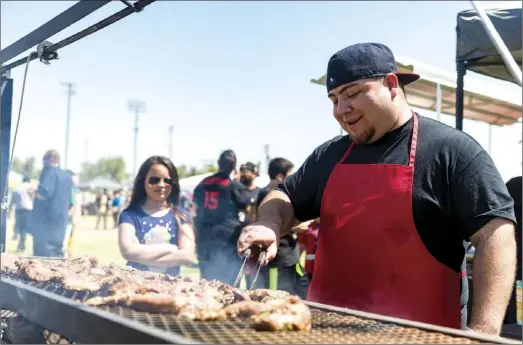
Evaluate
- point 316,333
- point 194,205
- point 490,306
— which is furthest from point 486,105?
point 316,333

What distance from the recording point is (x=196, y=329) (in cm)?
167

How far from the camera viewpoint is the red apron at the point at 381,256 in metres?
2.30

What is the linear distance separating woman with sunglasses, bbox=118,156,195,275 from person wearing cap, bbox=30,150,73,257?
4038 mm

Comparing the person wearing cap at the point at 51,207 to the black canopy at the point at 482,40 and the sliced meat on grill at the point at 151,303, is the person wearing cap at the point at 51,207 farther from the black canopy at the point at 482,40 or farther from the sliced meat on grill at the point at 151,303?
the sliced meat on grill at the point at 151,303

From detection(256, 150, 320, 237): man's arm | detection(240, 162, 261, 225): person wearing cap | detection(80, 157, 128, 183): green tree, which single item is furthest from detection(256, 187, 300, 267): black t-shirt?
detection(80, 157, 128, 183): green tree

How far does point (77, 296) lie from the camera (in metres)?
2.26

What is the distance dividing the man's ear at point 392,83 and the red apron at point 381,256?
6.1 inches

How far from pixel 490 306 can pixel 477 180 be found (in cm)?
50

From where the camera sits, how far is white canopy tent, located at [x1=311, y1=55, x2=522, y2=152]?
6488 mm

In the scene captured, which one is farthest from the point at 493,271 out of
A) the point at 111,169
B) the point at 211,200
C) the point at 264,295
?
the point at 111,169

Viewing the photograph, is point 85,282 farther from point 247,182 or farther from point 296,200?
point 247,182

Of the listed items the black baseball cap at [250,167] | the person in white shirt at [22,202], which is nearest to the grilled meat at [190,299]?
the black baseball cap at [250,167]

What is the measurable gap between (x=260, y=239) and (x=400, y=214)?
64cm

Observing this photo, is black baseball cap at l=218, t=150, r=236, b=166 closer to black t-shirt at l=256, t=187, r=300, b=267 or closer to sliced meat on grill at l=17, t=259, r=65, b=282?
black t-shirt at l=256, t=187, r=300, b=267
